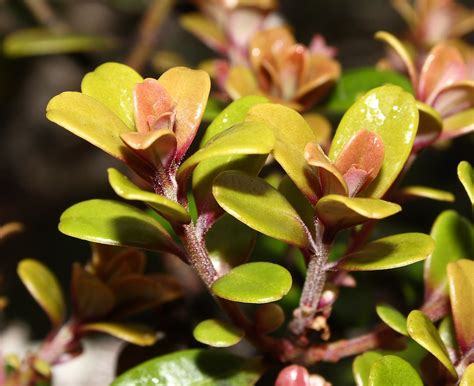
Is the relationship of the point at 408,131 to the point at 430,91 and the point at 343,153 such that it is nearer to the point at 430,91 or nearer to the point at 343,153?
the point at 343,153

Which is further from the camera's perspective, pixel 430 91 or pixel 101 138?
pixel 430 91

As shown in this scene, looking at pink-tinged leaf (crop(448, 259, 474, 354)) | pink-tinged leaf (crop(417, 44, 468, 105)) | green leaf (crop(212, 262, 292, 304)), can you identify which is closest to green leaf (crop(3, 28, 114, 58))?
pink-tinged leaf (crop(417, 44, 468, 105))

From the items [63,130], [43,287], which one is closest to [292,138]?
[43,287]

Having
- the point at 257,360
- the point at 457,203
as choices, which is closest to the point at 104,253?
the point at 257,360

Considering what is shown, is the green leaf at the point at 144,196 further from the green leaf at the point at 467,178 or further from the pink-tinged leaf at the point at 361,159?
the green leaf at the point at 467,178

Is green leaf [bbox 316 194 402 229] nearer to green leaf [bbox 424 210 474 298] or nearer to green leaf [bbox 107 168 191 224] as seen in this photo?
green leaf [bbox 107 168 191 224]

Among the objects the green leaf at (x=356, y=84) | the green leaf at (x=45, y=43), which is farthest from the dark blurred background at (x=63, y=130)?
the green leaf at (x=356, y=84)
